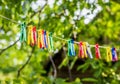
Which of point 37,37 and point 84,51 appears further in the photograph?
point 84,51

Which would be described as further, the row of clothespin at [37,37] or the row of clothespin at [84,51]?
the row of clothespin at [84,51]

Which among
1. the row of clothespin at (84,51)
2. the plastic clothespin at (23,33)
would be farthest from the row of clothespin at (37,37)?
the row of clothespin at (84,51)

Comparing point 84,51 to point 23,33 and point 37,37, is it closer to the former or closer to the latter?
point 37,37

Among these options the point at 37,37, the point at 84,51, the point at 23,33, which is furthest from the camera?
the point at 84,51

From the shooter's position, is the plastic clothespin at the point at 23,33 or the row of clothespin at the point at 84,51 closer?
the plastic clothespin at the point at 23,33

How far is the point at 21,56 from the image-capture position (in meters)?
8.29

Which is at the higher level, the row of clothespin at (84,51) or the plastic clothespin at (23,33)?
the plastic clothespin at (23,33)

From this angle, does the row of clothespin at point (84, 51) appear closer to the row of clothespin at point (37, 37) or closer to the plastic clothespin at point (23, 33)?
the row of clothespin at point (37, 37)

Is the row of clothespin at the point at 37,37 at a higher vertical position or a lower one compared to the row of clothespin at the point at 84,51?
higher

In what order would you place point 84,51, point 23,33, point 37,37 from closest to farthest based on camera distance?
point 23,33 → point 37,37 → point 84,51

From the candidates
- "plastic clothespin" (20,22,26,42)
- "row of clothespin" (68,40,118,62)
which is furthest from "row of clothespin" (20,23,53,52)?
"row of clothespin" (68,40,118,62)

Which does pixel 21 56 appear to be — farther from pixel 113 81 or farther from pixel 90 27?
pixel 113 81

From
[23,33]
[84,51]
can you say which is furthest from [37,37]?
[84,51]

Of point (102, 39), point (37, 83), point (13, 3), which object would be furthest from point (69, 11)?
point (102, 39)
